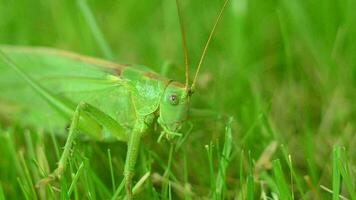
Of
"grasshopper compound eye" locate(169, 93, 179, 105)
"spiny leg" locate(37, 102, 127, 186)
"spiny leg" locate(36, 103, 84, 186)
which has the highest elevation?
"grasshopper compound eye" locate(169, 93, 179, 105)

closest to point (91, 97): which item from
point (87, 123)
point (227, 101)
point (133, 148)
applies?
point (87, 123)

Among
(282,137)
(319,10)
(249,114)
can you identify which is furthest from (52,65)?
(319,10)

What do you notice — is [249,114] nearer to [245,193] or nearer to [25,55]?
[245,193]

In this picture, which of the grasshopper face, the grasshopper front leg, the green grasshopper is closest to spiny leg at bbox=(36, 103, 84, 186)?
the green grasshopper

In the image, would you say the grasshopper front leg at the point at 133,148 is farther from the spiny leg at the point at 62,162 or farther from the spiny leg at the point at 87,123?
the spiny leg at the point at 62,162

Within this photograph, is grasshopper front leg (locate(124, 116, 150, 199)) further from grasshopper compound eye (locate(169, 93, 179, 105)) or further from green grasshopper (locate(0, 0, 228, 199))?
grasshopper compound eye (locate(169, 93, 179, 105))

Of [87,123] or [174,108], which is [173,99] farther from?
[87,123]

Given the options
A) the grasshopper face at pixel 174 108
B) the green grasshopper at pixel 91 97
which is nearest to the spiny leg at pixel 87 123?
the green grasshopper at pixel 91 97
